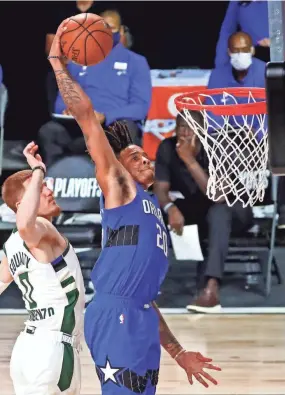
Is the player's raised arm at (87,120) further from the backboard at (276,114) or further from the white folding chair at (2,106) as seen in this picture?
the white folding chair at (2,106)

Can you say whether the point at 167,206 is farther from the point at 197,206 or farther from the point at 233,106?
the point at 233,106

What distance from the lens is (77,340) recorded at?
4.16 meters

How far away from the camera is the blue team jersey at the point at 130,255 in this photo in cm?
399

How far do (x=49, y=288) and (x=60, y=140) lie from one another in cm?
467

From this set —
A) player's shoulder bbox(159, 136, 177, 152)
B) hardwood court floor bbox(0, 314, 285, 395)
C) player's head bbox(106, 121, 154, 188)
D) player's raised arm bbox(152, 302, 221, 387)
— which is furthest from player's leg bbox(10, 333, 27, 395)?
player's shoulder bbox(159, 136, 177, 152)

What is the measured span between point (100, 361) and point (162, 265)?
1.63ft

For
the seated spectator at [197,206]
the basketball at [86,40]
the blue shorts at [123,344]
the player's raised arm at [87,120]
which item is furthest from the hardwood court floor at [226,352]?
the basketball at [86,40]

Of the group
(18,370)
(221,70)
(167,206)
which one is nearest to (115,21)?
(221,70)

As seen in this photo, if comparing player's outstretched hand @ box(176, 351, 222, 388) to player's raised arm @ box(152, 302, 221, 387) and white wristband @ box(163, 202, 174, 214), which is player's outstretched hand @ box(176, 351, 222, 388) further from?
white wristband @ box(163, 202, 174, 214)

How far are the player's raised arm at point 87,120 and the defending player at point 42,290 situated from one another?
0.25m

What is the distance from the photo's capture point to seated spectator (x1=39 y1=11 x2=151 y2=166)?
8.66 meters

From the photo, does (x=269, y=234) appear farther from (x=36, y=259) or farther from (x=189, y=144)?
(x=36, y=259)

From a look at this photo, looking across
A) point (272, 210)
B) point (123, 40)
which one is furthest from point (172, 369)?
point (123, 40)

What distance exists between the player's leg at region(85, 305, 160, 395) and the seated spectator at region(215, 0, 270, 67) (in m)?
5.07
